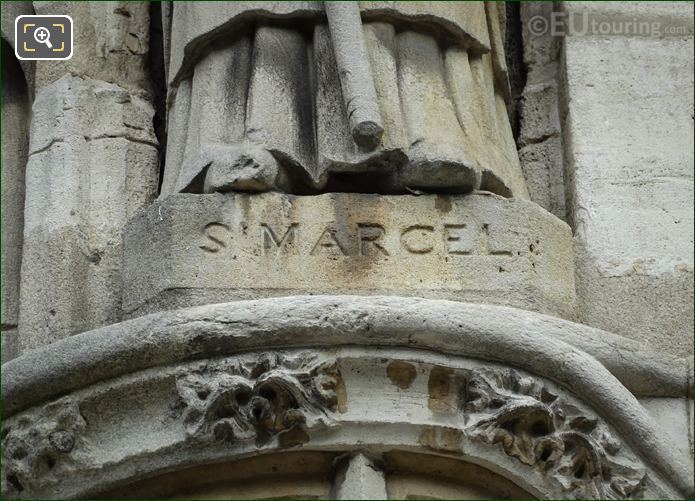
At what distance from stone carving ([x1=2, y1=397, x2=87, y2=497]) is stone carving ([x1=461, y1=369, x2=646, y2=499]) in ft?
2.72

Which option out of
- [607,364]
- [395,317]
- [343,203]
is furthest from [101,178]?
[607,364]

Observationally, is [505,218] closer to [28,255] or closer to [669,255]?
[669,255]

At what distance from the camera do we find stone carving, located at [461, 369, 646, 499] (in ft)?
13.1

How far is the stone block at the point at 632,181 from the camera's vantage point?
4.48m

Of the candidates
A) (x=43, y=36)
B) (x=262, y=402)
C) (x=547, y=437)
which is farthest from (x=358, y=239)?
(x=43, y=36)

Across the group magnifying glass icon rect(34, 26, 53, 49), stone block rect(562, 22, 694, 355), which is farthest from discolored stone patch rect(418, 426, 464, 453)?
magnifying glass icon rect(34, 26, 53, 49)

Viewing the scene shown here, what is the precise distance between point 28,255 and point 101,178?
0.27 metres

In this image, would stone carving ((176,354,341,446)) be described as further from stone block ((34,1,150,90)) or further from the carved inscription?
stone block ((34,1,150,90))

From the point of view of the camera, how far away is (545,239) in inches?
173

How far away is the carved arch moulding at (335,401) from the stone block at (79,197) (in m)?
0.40

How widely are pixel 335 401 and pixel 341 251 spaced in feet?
1.33

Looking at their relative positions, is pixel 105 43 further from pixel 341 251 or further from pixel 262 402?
pixel 262 402

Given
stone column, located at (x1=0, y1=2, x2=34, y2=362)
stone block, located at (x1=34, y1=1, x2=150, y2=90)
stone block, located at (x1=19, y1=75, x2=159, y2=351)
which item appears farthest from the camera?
stone block, located at (x1=34, y1=1, x2=150, y2=90)

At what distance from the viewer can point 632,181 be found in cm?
467
